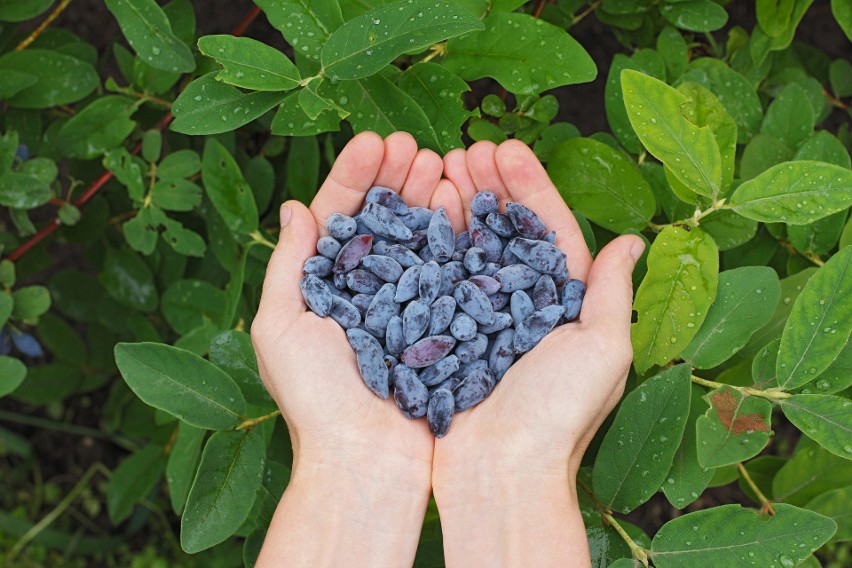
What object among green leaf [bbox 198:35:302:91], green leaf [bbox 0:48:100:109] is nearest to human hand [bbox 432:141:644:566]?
green leaf [bbox 198:35:302:91]

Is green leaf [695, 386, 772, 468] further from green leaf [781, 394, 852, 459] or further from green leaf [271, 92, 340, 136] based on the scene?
green leaf [271, 92, 340, 136]

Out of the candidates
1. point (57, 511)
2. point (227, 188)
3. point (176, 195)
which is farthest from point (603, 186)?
point (57, 511)

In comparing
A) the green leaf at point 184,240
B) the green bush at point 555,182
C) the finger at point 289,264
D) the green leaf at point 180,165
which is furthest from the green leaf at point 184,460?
the green leaf at point 180,165

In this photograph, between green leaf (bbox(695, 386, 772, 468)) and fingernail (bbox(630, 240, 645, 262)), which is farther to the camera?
fingernail (bbox(630, 240, 645, 262))

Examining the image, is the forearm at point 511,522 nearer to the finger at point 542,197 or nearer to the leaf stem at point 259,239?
the finger at point 542,197

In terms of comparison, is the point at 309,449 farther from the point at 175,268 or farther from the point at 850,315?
the point at 850,315

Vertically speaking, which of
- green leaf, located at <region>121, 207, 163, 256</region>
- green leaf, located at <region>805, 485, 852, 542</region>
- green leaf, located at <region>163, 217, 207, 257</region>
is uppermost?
green leaf, located at <region>121, 207, 163, 256</region>

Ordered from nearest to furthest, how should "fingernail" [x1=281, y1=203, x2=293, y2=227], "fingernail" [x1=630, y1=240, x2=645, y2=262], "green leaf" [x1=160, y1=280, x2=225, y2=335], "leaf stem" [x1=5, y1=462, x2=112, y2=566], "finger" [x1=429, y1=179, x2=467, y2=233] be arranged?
1. "fingernail" [x1=630, y1=240, x2=645, y2=262]
2. "fingernail" [x1=281, y1=203, x2=293, y2=227]
3. "finger" [x1=429, y1=179, x2=467, y2=233]
4. "green leaf" [x1=160, y1=280, x2=225, y2=335]
5. "leaf stem" [x1=5, y1=462, x2=112, y2=566]
